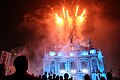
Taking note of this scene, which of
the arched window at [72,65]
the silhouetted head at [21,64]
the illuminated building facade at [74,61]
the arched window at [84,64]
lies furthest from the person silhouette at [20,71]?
the arched window at [72,65]

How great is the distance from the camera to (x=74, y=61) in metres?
53.8

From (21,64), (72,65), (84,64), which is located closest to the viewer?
(21,64)

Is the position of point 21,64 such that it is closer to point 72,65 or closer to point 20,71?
point 20,71

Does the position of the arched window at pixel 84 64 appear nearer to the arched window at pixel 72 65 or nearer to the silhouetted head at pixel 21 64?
the arched window at pixel 72 65

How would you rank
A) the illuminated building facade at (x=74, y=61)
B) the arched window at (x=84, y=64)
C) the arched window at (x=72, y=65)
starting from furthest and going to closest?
the arched window at (x=72, y=65) → the arched window at (x=84, y=64) → the illuminated building facade at (x=74, y=61)

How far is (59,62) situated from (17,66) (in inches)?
2034

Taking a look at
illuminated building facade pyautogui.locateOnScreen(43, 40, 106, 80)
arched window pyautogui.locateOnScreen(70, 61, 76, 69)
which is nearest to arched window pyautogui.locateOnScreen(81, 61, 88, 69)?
illuminated building facade pyautogui.locateOnScreen(43, 40, 106, 80)

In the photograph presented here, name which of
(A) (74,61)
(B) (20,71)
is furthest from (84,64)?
(B) (20,71)

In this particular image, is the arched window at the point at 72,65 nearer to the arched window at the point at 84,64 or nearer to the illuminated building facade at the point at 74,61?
the illuminated building facade at the point at 74,61

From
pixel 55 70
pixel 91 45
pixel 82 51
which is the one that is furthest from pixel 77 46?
pixel 55 70

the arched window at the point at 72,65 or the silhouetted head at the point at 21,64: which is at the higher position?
the arched window at the point at 72,65

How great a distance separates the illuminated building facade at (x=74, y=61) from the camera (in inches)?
2025

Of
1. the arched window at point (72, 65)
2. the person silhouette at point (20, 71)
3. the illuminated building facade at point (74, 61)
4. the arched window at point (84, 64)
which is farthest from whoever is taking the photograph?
the arched window at point (72, 65)

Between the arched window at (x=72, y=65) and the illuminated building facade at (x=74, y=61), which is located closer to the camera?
the illuminated building facade at (x=74, y=61)
